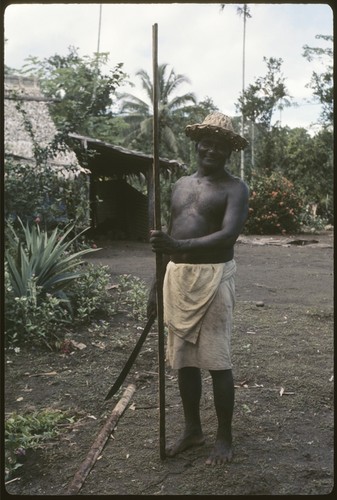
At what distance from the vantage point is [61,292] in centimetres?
541

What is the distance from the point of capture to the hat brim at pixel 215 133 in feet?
8.48

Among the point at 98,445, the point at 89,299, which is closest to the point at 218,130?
the point at 98,445

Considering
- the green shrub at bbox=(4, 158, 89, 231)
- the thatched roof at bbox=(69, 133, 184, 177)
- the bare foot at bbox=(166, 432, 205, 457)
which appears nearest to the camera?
the bare foot at bbox=(166, 432, 205, 457)

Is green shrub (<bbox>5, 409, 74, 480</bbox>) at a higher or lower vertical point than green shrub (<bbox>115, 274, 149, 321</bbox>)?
lower

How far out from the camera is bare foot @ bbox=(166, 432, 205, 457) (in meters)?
2.83

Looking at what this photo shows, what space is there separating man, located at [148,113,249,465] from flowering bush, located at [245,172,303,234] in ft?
46.0

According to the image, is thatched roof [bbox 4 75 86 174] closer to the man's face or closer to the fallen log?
the fallen log

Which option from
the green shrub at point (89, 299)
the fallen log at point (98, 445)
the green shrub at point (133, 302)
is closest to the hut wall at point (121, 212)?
the green shrub at point (133, 302)

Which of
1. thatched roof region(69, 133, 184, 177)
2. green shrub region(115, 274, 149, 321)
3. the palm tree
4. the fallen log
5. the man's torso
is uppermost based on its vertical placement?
the palm tree

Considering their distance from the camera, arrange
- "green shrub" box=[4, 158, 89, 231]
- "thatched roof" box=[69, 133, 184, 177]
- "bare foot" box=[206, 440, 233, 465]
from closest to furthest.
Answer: "bare foot" box=[206, 440, 233, 465] → "green shrub" box=[4, 158, 89, 231] → "thatched roof" box=[69, 133, 184, 177]

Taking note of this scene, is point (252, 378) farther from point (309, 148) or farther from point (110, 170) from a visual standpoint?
point (309, 148)

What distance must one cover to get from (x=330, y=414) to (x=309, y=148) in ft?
60.2

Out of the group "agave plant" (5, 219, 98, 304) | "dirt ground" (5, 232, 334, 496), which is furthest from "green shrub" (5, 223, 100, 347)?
"dirt ground" (5, 232, 334, 496)

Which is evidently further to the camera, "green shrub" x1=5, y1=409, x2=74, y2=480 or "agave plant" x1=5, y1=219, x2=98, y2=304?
"agave plant" x1=5, y1=219, x2=98, y2=304
